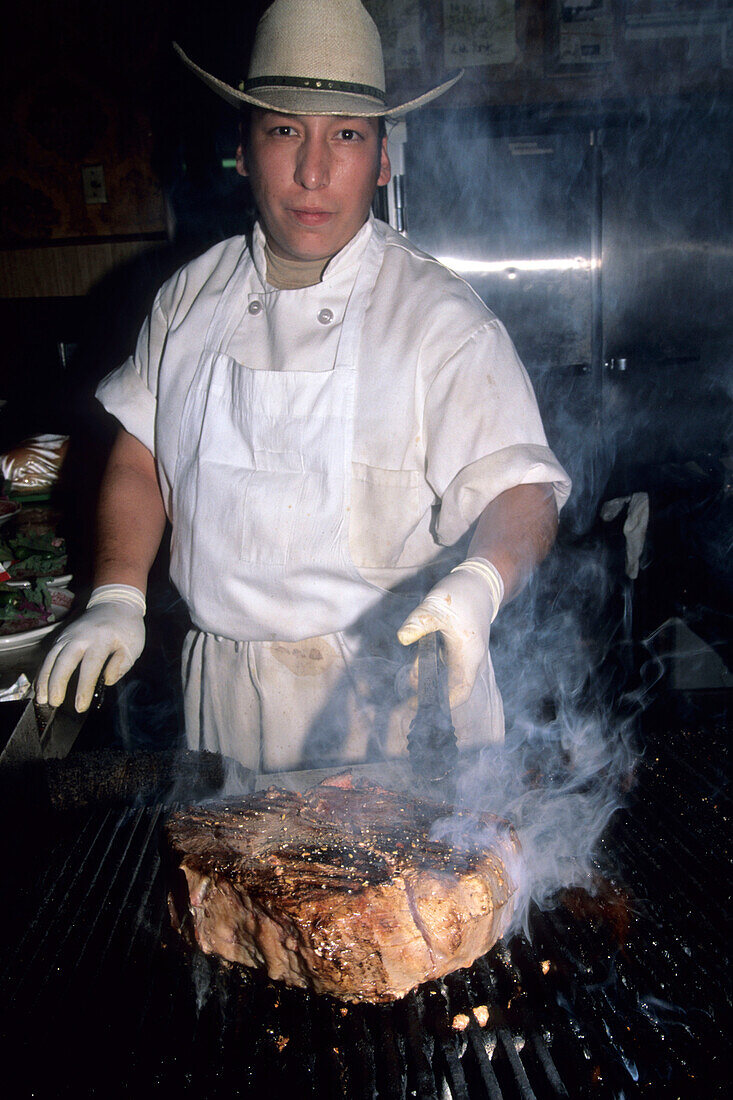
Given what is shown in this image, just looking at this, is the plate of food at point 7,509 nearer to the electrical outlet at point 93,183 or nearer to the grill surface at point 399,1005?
the grill surface at point 399,1005

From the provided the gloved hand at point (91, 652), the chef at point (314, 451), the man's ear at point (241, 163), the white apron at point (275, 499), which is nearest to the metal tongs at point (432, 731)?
the chef at point (314, 451)

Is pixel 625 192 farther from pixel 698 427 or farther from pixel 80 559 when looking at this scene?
pixel 80 559

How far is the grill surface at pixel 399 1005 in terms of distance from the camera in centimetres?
137

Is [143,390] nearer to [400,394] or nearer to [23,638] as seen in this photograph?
[400,394]

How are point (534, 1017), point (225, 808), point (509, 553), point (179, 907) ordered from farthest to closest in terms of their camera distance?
point (509, 553), point (225, 808), point (179, 907), point (534, 1017)

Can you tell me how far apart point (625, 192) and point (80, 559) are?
4.86 metres

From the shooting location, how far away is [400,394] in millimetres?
2510

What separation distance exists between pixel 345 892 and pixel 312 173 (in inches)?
81.6

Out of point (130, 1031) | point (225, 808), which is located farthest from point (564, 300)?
point (130, 1031)

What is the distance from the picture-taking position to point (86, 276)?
597 cm

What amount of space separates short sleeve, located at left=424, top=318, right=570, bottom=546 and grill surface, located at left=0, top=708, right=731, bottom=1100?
3.49 ft

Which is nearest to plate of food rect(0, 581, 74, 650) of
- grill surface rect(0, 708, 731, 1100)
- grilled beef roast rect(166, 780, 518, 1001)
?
grill surface rect(0, 708, 731, 1100)

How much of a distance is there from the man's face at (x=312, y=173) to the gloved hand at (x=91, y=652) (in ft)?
4.61

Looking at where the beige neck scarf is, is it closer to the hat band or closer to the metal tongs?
Answer: the hat band
